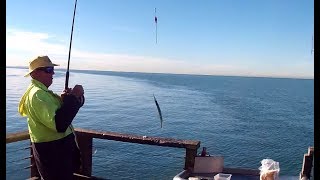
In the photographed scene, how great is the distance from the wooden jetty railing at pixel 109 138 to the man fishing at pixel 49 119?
126cm

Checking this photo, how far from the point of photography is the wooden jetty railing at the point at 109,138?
14.9 feet

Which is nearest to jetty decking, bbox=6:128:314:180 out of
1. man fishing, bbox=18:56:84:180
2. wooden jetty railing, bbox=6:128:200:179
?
wooden jetty railing, bbox=6:128:200:179

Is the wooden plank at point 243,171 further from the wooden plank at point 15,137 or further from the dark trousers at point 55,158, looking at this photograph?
the wooden plank at point 15,137

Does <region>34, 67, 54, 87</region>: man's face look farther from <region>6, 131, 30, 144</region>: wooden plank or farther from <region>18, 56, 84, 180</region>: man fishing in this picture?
<region>6, 131, 30, 144</region>: wooden plank

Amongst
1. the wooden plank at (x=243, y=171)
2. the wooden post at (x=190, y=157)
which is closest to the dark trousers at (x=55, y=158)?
the wooden post at (x=190, y=157)

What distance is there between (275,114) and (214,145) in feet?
70.0

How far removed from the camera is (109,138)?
16.0 feet

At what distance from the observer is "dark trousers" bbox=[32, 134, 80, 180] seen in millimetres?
3436

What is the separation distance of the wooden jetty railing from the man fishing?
49.4 inches

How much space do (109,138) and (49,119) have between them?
1775 mm

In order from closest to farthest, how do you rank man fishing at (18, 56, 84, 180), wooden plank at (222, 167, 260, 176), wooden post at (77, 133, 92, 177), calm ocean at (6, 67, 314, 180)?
man fishing at (18, 56, 84, 180) → wooden plank at (222, 167, 260, 176) → wooden post at (77, 133, 92, 177) → calm ocean at (6, 67, 314, 180)
